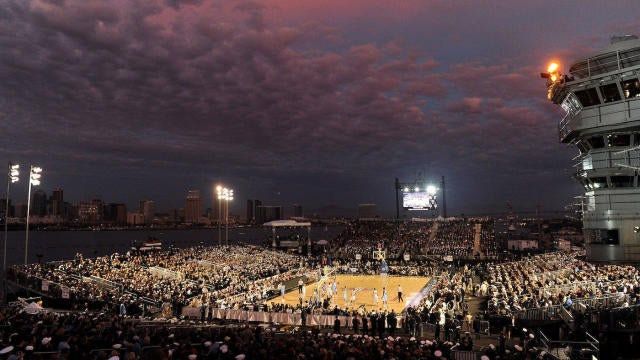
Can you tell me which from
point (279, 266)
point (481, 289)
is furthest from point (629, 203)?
point (279, 266)

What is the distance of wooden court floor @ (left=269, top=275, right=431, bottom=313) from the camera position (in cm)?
3216

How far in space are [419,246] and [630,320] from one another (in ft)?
165

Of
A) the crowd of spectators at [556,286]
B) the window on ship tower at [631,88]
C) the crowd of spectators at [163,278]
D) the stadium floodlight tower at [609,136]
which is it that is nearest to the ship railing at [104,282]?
the crowd of spectators at [163,278]

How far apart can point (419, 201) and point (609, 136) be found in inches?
1899

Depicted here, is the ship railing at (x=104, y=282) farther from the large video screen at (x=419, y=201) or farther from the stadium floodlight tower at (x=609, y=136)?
the large video screen at (x=419, y=201)

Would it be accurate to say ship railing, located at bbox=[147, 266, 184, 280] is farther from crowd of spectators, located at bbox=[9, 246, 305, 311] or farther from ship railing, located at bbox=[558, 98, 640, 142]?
ship railing, located at bbox=[558, 98, 640, 142]

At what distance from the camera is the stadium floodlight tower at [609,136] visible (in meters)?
21.5

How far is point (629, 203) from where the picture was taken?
22.5m

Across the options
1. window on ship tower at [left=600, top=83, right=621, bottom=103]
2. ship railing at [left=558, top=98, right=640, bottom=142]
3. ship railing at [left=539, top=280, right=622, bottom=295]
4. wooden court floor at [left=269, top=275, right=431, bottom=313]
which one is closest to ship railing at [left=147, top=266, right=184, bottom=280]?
wooden court floor at [left=269, top=275, right=431, bottom=313]

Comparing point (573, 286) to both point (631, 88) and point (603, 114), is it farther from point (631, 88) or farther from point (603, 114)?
point (631, 88)

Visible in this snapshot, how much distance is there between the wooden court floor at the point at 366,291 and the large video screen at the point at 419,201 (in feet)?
83.5

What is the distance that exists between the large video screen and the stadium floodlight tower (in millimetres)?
45927

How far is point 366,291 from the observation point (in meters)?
38.1

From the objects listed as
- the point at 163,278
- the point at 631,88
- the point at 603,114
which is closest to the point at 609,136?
the point at 603,114
